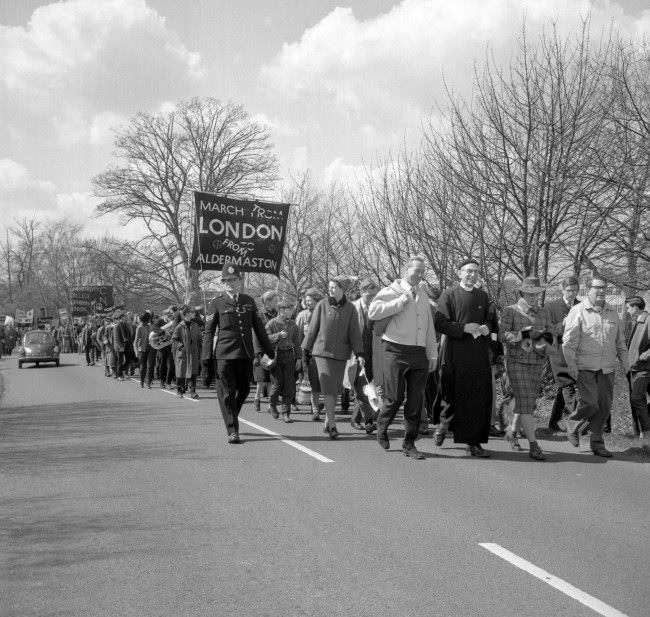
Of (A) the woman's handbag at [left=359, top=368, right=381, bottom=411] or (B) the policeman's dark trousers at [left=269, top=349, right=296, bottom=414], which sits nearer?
(A) the woman's handbag at [left=359, top=368, right=381, bottom=411]

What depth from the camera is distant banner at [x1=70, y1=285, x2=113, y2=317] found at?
48375mm

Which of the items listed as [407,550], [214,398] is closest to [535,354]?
[407,550]

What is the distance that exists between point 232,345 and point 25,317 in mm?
72446

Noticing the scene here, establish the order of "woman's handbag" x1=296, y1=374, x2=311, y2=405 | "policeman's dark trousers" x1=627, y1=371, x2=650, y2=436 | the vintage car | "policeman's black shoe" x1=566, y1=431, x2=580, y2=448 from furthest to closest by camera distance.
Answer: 1. the vintage car
2. "woman's handbag" x1=296, y1=374, x2=311, y2=405
3. "policeman's dark trousers" x1=627, y1=371, x2=650, y2=436
4. "policeman's black shoe" x1=566, y1=431, x2=580, y2=448

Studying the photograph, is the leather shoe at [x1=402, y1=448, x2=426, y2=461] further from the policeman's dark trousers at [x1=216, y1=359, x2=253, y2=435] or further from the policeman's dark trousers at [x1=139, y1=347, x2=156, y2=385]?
the policeman's dark trousers at [x1=139, y1=347, x2=156, y2=385]

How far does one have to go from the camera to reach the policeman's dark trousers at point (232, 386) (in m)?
9.61

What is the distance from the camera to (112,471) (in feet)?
25.3

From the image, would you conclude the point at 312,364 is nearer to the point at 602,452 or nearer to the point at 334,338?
the point at 334,338

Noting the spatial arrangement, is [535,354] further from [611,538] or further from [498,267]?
[498,267]

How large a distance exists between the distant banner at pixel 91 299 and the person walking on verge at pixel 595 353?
41.5m

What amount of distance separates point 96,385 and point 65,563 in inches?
631

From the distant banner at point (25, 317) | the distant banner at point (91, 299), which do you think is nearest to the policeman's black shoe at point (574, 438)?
the distant banner at point (91, 299)

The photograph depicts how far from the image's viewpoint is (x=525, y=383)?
8.66 metres

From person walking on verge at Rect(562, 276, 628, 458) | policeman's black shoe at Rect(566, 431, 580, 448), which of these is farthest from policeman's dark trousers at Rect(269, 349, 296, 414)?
person walking on verge at Rect(562, 276, 628, 458)
